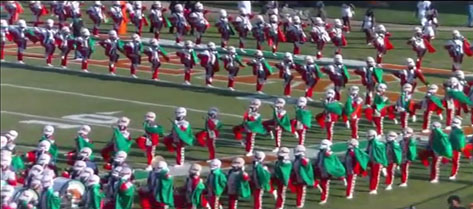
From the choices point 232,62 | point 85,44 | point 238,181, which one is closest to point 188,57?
point 232,62

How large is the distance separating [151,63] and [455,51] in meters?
8.99

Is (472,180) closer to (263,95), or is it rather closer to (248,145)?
(248,145)

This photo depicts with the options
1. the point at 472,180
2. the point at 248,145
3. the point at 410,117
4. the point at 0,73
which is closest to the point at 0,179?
the point at 248,145

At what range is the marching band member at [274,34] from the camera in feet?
152

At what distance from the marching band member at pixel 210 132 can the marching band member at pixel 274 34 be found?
13.2 meters

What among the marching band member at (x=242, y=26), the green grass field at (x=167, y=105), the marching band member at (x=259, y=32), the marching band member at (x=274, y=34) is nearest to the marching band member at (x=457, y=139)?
the green grass field at (x=167, y=105)

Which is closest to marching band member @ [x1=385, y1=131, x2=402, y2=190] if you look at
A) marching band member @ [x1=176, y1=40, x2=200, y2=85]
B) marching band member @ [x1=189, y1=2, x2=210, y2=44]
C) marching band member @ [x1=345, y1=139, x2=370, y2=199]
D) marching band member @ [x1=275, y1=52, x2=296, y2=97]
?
marching band member @ [x1=345, y1=139, x2=370, y2=199]

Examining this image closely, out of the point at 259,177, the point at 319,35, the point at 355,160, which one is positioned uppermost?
the point at 319,35

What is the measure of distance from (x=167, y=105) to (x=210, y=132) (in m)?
8.27

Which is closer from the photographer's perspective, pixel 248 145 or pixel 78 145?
pixel 78 145

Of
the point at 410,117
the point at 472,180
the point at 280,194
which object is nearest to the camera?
the point at 280,194

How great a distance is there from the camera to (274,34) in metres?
46.3

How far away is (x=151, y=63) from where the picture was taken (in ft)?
145

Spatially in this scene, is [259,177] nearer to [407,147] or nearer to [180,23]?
[407,147]
